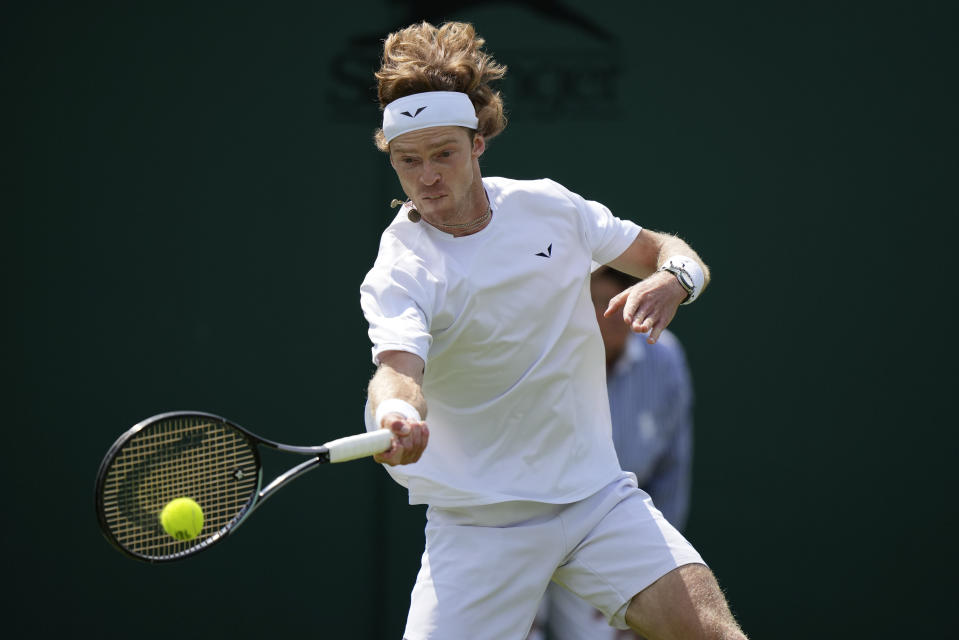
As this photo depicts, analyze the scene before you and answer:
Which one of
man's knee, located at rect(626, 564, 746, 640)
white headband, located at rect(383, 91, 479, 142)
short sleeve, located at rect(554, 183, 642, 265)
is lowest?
man's knee, located at rect(626, 564, 746, 640)

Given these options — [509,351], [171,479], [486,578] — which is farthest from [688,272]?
[171,479]

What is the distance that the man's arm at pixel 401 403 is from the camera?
2.46 m

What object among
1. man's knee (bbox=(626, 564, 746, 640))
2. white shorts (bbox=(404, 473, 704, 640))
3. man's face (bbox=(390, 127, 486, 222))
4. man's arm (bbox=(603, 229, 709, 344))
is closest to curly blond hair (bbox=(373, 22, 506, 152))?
man's face (bbox=(390, 127, 486, 222))

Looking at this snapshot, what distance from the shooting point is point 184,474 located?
269cm

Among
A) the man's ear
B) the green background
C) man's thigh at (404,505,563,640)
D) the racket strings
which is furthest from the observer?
the green background

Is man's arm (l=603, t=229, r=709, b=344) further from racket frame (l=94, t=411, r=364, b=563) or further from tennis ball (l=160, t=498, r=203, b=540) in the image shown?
tennis ball (l=160, t=498, r=203, b=540)

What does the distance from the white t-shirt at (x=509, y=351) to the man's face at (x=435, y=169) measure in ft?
0.22

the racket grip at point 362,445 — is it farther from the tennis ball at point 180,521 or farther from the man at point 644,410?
the man at point 644,410

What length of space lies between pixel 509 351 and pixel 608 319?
87 cm

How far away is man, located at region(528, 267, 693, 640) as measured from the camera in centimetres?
386

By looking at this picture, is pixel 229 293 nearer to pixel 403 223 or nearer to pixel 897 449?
pixel 403 223

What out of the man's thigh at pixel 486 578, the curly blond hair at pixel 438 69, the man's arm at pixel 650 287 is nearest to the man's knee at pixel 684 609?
the man's thigh at pixel 486 578

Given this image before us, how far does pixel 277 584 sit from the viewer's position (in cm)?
502

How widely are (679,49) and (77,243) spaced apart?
7.75ft
